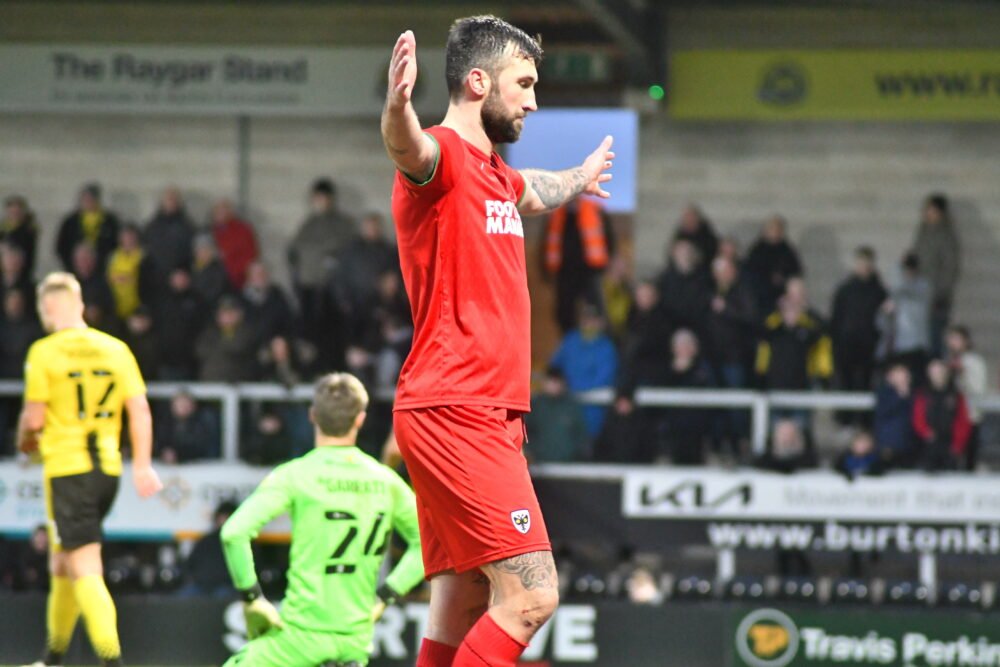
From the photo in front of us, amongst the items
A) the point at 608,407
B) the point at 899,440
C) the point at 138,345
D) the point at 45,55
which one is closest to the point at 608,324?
the point at 608,407

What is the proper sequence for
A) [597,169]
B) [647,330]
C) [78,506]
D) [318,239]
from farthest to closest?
1. [318,239]
2. [647,330]
3. [78,506]
4. [597,169]

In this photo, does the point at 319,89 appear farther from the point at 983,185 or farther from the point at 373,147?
the point at 983,185

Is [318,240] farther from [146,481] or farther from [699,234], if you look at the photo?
[146,481]

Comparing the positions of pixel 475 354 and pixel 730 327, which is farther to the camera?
pixel 730 327

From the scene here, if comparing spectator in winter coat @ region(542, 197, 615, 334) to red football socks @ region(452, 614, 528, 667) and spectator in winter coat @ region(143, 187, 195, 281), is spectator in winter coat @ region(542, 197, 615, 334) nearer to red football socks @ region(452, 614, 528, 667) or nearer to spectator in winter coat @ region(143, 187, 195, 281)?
spectator in winter coat @ region(143, 187, 195, 281)

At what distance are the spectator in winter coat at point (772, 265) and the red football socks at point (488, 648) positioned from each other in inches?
425

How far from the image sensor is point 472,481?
4.09 metres

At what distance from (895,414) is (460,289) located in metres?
9.58

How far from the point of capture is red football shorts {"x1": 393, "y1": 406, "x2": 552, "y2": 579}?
4090 millimetres

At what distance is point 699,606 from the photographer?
1070 cm

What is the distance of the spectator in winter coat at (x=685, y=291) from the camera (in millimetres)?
13875

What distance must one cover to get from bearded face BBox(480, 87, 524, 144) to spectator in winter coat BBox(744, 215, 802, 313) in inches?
416

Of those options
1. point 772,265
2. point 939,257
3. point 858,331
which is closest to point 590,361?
point 772,265

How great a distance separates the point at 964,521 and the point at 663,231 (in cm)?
525
